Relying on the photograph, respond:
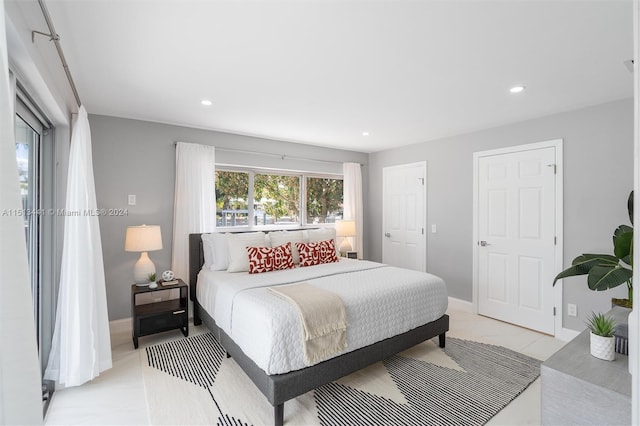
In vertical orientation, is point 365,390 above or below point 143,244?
below

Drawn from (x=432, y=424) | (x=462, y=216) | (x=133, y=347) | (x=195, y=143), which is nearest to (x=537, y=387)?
(x=432, y=424)

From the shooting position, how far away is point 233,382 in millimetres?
2461

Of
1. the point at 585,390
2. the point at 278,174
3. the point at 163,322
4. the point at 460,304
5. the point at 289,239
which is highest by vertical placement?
the point at 278,174

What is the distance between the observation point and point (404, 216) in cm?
496

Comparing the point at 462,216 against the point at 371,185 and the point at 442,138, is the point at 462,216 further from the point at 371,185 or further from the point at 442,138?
the point at 371,185

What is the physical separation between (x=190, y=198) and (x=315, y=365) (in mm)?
2552

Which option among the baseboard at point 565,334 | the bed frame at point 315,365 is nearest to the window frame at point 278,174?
the bed frame at point 315,365

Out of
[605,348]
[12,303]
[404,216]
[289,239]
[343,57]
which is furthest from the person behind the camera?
[404,216]

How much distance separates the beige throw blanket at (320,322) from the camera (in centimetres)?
208

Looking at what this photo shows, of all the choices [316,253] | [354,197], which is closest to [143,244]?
[316,253]

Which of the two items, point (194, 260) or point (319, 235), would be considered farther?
point (319, 235)

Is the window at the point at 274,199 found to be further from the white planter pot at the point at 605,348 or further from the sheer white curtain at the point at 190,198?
the white planter pot at the point at 605,348

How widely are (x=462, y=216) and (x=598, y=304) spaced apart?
5.35ft

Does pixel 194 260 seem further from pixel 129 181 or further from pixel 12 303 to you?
pixel 12 303
